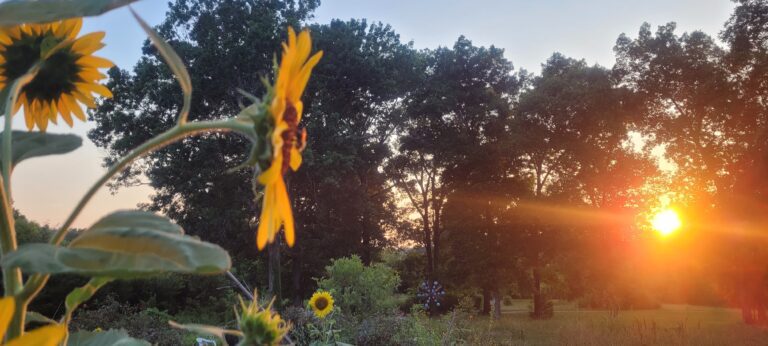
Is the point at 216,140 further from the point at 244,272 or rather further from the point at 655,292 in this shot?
the point at 655,292

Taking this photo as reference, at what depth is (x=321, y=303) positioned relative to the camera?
4.02m

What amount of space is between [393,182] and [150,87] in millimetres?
7385

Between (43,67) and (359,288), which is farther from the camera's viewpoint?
(359,288)

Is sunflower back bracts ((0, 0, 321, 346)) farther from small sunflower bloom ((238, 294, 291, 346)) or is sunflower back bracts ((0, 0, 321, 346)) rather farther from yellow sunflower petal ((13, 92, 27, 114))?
yellow sunflower petal ((13, 92, 27, 114))

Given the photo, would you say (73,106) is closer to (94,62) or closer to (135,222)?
(94,62)

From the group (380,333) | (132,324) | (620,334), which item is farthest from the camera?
(620,334)

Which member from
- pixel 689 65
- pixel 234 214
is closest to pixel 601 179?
pixel 689 65

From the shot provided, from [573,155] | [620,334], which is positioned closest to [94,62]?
[620,334]

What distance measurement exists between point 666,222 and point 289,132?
14.2 m

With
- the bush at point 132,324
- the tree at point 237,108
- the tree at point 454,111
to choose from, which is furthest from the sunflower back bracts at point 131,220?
the tree at point 454,111

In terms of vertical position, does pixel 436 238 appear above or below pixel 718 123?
below

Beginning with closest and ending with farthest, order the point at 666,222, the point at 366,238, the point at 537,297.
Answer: the point at 666,222 → the point at 537,297 → the point at 366,238

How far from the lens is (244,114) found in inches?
15.3

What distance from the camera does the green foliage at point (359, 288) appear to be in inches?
293
